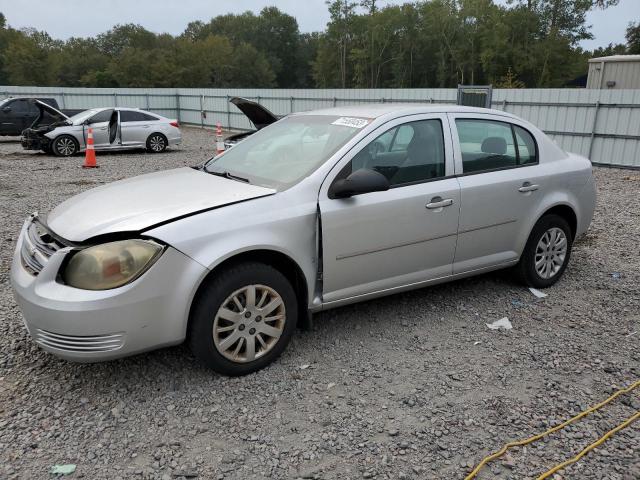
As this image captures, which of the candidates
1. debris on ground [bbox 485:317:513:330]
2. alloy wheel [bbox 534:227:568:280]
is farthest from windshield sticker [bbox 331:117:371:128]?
alloy wheel [bbox 534:227:568:280]

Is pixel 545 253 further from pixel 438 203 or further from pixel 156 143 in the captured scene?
pixel 156 143

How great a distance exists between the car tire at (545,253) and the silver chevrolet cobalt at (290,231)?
0.01m

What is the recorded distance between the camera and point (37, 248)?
3297 millimetres

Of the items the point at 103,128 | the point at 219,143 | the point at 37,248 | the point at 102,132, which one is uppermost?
the point at 37,248

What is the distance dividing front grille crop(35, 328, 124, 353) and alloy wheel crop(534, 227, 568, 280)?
11.9 ft

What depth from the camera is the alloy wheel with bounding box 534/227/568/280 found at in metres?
4.89

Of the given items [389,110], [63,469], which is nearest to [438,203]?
[389,110]

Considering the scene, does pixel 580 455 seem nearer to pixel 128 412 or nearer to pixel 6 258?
pixel 128 412

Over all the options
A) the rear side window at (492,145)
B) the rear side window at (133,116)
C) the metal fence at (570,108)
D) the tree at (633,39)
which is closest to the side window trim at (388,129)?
the rear side window at (492,145)

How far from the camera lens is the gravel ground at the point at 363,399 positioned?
271cm

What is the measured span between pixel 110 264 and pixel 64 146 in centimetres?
1355

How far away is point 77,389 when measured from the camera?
328cm

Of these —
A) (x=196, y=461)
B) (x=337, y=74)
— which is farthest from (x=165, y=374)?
(x=337, y=74)

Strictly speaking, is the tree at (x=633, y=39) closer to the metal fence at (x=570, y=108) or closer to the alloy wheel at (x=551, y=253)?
the metal fence at (x=570, y=108)
